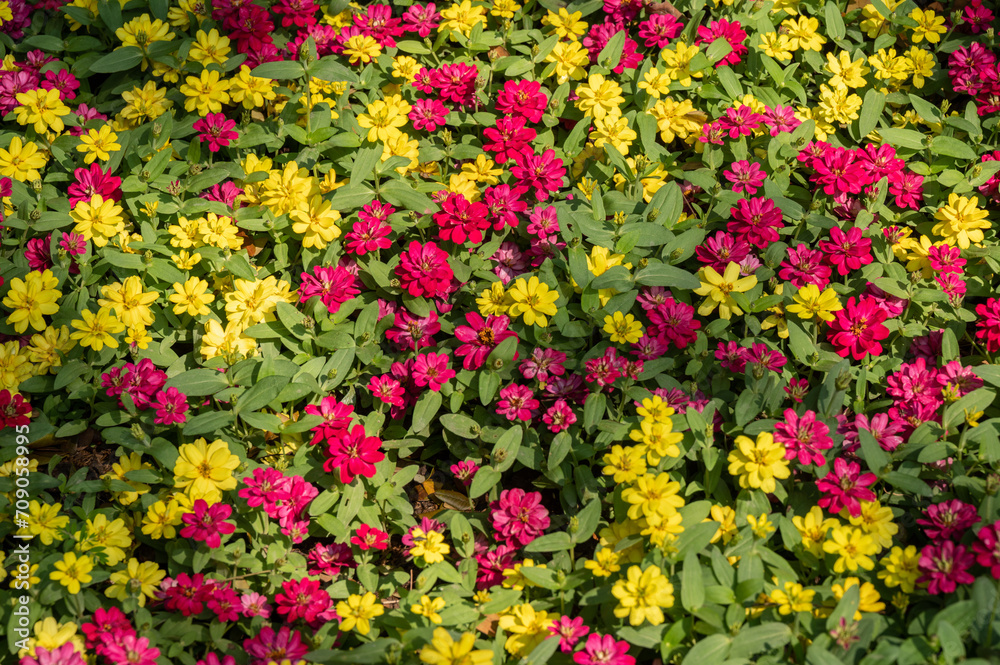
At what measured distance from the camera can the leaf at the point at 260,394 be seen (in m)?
2.84

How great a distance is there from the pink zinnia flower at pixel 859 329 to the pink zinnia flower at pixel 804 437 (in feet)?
1.50

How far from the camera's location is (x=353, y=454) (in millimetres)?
2746

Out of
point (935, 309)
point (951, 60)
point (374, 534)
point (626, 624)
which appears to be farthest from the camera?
point (951, 60)

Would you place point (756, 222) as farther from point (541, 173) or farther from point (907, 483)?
point (907, 483)

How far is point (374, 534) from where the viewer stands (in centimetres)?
277

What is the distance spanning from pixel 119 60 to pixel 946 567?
153 inches

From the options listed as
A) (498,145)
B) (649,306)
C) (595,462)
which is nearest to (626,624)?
(595,462)

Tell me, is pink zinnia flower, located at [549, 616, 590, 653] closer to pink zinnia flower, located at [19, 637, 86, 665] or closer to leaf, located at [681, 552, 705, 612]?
leaf, located at [681, 552, 705, 612]

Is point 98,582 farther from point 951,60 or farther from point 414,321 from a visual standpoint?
point 951,60

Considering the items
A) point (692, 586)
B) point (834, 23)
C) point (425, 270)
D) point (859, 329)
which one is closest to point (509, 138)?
point (425, 270)

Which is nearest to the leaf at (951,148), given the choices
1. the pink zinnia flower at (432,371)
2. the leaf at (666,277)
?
the leaf at (666,277)

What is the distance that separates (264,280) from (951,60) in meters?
3.34

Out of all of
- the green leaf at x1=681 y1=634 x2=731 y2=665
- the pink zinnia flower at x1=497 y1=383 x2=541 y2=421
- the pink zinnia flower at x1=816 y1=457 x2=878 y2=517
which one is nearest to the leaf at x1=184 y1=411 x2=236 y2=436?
the pink zinnia flower at x1=497 y1=383 x2=541 y2=421

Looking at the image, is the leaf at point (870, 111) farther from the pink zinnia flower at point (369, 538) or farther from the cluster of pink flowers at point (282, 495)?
the cluster of pink flowers at point (282, 495)
